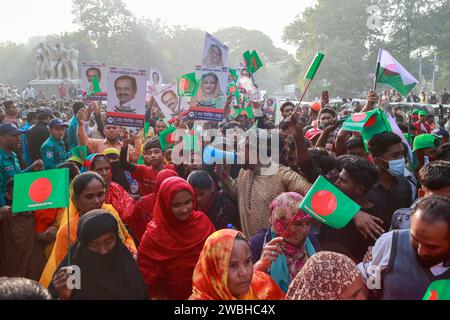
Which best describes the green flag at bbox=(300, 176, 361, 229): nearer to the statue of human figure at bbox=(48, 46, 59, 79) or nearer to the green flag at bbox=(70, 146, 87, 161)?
the green flag at bbox=(70, 146, 87, 161)

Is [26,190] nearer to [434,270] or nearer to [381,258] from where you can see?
[381,258]

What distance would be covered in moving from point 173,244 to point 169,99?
15.3 feet

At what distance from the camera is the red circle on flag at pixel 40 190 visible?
2906 mm

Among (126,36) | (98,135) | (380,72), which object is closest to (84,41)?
(126,36)

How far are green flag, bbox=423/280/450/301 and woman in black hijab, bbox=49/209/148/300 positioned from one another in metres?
1.51

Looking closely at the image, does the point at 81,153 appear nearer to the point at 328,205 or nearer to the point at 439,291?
the point at 328,205

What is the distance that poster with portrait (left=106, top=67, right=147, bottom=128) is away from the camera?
5.49 meters

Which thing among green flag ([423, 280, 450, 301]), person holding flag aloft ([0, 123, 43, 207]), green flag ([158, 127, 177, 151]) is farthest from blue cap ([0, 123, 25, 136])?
green flag ([423, 280, 450, 301])

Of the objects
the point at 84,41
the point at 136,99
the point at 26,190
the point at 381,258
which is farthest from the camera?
the point at 84,41

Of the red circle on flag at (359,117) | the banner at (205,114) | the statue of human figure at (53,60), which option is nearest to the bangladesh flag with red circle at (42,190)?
the red circle on flag at (359,117)

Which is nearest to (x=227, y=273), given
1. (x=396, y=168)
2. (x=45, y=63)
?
(x=396, y=168)

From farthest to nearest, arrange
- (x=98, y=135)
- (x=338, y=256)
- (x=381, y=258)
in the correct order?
(x=98, y=135), (x=381, y=258), (x=338, y=256)

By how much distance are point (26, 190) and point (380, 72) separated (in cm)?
354
